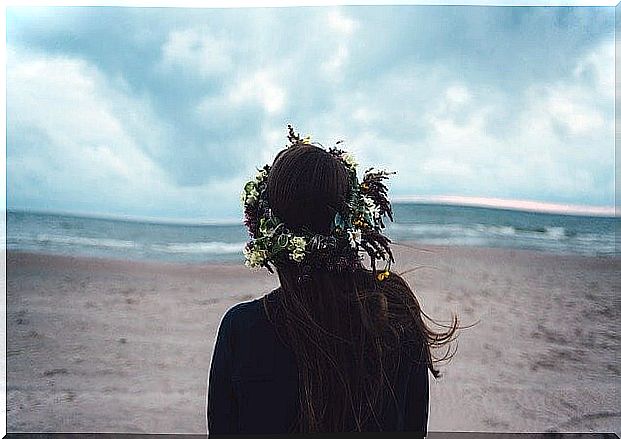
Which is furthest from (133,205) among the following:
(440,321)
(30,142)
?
(440,321)

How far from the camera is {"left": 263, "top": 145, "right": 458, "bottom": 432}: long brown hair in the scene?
6.29ft

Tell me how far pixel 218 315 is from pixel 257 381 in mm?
2373

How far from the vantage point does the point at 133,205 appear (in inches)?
168

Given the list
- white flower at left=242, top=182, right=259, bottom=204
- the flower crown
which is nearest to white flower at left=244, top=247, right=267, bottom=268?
the flower crown

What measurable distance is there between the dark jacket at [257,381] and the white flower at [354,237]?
25 cm

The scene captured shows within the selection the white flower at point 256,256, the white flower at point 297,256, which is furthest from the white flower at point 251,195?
the white flower at point 297,256

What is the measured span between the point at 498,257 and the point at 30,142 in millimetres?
2239

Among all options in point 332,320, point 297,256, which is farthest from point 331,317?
point 297,256

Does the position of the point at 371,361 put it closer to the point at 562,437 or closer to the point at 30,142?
the point at 562,437

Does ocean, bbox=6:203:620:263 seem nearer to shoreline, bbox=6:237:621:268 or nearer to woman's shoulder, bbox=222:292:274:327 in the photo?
shoreline, bbox=6:237:621:268

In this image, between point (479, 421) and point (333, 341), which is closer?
point (333, 341)

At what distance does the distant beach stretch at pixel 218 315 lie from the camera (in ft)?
13.7

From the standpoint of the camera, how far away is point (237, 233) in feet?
14.0

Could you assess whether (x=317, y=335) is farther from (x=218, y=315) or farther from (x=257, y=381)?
(x=218, y=315)
